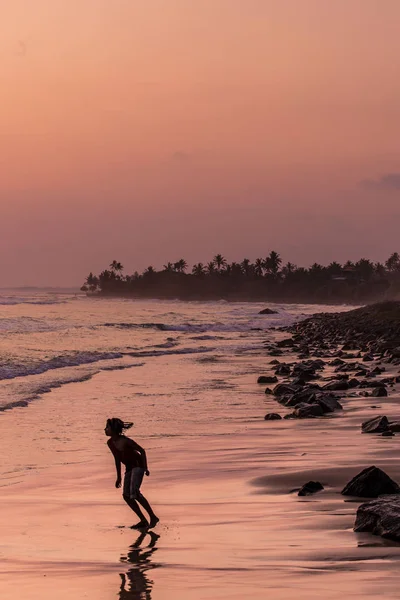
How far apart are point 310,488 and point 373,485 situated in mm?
991

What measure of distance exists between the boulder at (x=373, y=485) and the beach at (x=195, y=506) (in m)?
0.19

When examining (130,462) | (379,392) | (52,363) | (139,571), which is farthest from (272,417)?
(52,363)

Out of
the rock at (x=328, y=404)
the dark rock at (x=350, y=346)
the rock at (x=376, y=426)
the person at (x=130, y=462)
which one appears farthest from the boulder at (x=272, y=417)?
the dark rock at (x=350, y=346)

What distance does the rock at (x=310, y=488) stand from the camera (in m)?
10.5

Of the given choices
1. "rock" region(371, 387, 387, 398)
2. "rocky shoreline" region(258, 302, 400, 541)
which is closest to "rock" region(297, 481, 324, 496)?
"rocky shoreline" region(258, 302, 400, 541)

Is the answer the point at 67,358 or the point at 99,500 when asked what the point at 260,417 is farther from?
the point at 67,358

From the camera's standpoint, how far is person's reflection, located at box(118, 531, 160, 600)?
Answer: 6797mm

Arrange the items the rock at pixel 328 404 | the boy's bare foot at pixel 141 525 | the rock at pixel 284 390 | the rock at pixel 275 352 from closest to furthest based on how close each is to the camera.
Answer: the boy's bare foot at pixel 141 525 < the rock at pixel 328 404 < the rock at pixel 284 390 < the rock at pixel 275 352

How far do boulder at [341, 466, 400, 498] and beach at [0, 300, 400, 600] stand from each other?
190mm

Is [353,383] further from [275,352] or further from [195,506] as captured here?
[275,352]

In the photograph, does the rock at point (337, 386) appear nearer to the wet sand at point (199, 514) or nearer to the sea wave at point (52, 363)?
the wet sand at point (199, 514)

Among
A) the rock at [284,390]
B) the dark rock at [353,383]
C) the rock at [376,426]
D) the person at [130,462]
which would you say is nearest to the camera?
the person at [130,462]

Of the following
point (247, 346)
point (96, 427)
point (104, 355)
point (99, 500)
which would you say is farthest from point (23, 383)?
point (247, 346)

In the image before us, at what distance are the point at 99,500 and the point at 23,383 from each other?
17.2 metres
